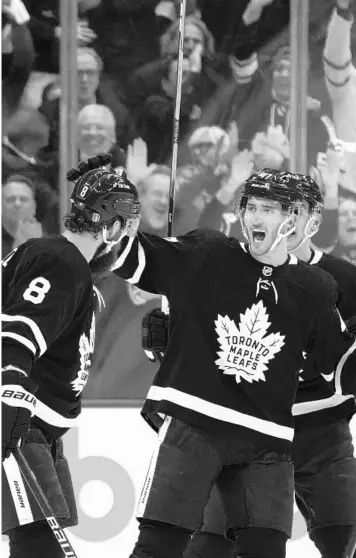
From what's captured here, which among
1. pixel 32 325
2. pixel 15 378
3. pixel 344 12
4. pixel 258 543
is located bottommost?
pixel 258 543

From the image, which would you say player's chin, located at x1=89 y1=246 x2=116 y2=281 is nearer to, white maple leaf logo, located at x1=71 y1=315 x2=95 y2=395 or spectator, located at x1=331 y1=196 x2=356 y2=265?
white maple leaf logo, located at x1=71 y1=315 x2=95 y2=395

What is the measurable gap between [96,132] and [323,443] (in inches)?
76.1

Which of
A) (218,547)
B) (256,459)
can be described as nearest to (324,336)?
(256,459)

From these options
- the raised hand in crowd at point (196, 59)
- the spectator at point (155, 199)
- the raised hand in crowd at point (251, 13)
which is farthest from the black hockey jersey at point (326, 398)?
the raised hand in crowd at point (251, 13)

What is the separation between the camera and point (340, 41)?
4.95m

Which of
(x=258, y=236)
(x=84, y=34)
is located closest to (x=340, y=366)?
(x=258, y=236)

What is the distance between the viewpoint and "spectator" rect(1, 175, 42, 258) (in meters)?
4.54

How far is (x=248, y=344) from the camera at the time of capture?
2732 millimetres

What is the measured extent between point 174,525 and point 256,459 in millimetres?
255

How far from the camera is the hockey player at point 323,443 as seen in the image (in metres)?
3.10

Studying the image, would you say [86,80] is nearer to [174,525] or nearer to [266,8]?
[266,8]

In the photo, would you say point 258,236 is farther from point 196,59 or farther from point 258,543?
point 196,59

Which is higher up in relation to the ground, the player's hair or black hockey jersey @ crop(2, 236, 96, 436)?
the player's hair

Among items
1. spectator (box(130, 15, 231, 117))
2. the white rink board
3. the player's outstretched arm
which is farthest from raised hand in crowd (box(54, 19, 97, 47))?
the player's outstretched arm
